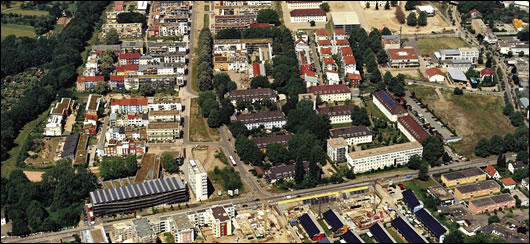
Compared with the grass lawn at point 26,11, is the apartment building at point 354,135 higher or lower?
lower

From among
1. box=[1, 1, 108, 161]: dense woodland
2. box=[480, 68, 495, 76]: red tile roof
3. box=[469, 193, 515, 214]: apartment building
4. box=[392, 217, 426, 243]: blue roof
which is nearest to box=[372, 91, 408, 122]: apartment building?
box=[480, 68, 495, 76]: red tile roof

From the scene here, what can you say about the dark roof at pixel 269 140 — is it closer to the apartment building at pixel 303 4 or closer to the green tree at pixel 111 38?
the green tree at pixel 111 38

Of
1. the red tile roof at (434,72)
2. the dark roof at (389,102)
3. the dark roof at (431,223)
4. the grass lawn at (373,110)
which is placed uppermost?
the red tile roof at (434,72)

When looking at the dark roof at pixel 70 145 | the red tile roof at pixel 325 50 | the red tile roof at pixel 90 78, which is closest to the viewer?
the dark roof at pixel 70 145

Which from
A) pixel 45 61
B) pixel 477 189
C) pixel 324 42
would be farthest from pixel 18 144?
pixel 477 189

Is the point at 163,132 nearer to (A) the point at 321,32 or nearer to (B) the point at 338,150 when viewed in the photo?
(B) the point at 338,150

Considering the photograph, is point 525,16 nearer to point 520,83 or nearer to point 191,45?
point 520,83

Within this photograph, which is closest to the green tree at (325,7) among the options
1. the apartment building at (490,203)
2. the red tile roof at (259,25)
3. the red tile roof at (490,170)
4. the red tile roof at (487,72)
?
the red tile roof at (259,25)
